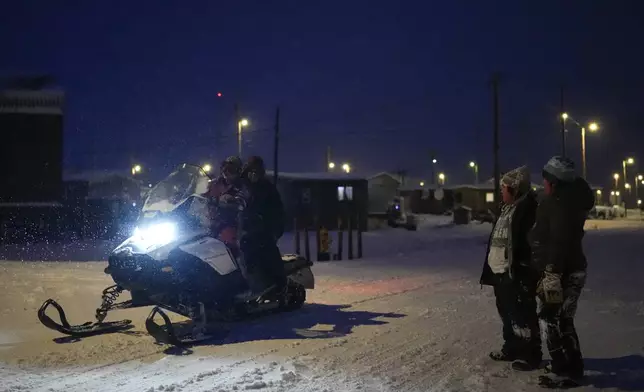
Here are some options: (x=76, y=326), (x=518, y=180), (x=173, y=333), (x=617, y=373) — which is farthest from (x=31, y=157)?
(x=617, y=373)

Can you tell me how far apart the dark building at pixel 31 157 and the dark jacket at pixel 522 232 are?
28741 millimetres

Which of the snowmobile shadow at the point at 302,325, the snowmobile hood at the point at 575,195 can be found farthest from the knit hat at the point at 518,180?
the snowmobile shadow at the point at 302,325

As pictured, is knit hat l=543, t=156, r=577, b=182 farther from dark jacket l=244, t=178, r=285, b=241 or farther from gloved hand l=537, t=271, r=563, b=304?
dark jacket l=244, t=178, r=285, b=241

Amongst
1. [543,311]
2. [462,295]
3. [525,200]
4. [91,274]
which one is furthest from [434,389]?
[91,274]

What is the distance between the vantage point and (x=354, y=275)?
51.9 feet

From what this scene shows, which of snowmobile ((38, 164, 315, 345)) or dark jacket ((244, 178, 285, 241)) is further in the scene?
dark jacket ((244, 178, 285, 241))

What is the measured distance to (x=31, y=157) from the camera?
32281mm

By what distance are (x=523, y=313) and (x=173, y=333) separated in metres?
3.72

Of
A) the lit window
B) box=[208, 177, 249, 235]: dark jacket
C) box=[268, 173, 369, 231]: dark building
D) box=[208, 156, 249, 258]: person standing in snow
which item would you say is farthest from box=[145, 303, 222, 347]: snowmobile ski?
the lit window

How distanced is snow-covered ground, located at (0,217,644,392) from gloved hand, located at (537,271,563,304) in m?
0.79

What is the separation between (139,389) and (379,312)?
16.1 ft

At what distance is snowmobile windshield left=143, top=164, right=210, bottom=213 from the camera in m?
9.32

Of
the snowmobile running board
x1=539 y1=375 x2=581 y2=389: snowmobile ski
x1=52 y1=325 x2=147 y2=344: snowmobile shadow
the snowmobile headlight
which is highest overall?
the snowmobile headlight

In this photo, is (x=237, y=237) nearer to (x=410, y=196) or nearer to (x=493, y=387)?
(x=493, y=387)
